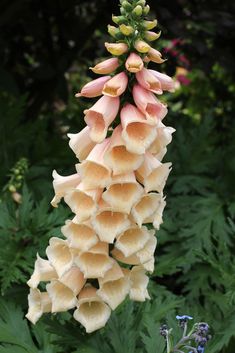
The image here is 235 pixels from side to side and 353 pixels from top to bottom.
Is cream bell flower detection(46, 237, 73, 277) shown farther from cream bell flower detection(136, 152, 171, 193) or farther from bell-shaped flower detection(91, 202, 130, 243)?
cream bell flower detection(136, 152, 171, 193)

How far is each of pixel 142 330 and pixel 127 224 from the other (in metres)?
0.62

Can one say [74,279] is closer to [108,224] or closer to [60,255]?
[60,255]

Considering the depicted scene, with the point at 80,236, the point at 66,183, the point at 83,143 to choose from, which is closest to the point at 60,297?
the point at 80,236

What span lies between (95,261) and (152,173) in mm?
277

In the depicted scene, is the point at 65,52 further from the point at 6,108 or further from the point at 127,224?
the point at 127,224

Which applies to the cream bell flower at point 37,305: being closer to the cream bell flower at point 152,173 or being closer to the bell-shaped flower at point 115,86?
the cream bell flower at point 152,173

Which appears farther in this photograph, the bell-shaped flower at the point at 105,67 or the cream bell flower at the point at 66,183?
the cream bell flower at the point at 66,183

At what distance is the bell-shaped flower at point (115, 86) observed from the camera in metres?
1.54

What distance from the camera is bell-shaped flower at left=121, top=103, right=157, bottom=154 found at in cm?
152

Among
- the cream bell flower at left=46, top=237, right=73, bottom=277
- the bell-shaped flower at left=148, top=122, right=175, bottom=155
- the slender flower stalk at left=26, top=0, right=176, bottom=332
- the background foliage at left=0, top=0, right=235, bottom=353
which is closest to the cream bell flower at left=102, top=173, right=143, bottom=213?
the slender flower stalk at left=26, top=0, right=176, bottom=332

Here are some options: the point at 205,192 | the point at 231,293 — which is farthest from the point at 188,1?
the point at 231,293

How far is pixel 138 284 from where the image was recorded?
1763 mm

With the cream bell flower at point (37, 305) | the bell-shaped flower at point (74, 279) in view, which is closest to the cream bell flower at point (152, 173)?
the bell-shaped flower at point (74, 279)

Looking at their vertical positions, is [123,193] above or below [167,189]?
above
